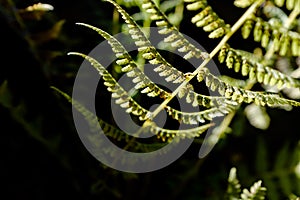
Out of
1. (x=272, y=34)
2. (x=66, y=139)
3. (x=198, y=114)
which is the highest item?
(x=272, y=34)

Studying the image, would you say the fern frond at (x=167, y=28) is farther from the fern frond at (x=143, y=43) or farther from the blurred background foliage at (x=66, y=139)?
the blurred background foliage at (x=66, y=139)

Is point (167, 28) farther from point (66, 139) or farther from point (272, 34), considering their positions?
point (66, 139)

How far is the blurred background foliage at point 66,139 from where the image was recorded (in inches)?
35.8

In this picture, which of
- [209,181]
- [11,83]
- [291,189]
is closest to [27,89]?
[11,83]

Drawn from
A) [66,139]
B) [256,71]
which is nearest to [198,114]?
[256,71]

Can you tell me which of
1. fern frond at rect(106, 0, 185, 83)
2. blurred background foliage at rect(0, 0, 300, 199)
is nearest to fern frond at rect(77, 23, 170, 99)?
fern frond at rect(106, 0, 185, 83)

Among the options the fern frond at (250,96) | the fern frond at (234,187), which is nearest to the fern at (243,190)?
the fern frond at (234,187)

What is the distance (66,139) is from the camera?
39.2 inches

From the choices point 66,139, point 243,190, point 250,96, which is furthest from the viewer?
point 66,139

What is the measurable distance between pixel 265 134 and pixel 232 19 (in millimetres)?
310

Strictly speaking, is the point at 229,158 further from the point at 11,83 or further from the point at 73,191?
the point at 11,83

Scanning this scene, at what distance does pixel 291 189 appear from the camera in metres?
0.96

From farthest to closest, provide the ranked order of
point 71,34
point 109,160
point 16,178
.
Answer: point 71,34 → point 16,178 → point 109,160

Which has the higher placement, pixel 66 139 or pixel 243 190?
pixel 243 190
